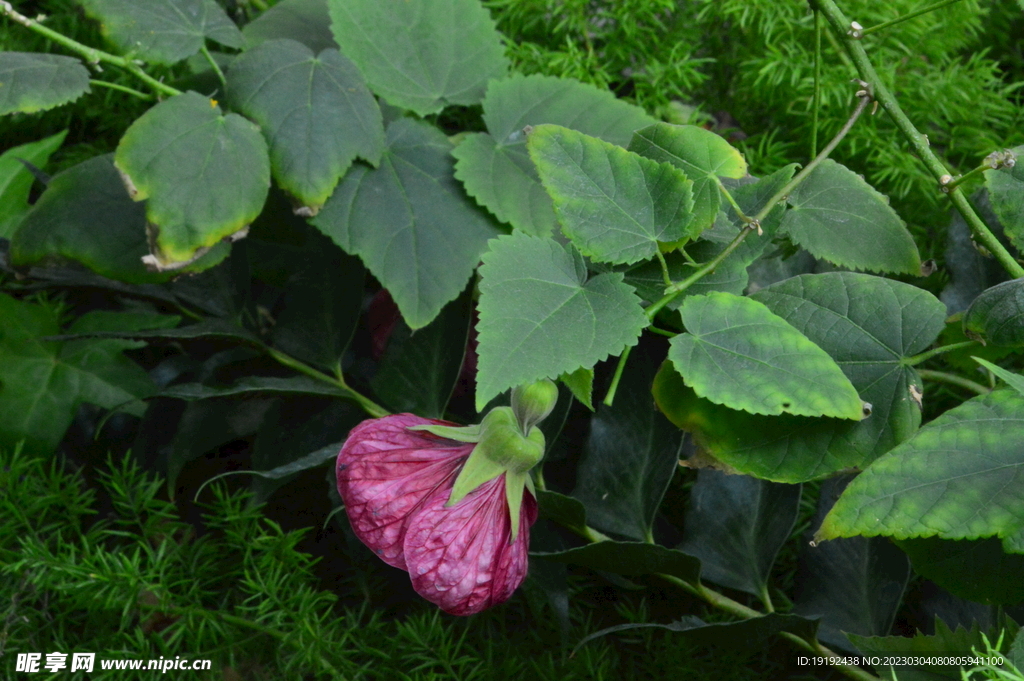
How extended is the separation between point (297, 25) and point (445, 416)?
335mm

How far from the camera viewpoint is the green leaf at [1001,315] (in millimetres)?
389

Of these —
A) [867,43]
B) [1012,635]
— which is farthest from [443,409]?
[867,43]

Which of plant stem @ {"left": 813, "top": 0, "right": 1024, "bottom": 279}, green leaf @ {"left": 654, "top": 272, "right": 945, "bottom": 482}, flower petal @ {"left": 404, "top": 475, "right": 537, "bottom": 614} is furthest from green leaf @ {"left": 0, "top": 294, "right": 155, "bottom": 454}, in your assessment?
plant stem @ {"left": 813, "top": 0, "right": 1024, "bottom": 279}

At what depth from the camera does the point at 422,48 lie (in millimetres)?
616

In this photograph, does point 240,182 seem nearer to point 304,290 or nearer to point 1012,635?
point 304,290

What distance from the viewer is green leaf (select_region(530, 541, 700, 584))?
0.44 m

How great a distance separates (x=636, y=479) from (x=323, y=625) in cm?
24

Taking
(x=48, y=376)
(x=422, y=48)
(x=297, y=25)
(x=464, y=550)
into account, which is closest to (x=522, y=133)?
(x=422, y=48)

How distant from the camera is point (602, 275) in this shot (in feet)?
1.27

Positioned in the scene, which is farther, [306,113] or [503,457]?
[306,113]

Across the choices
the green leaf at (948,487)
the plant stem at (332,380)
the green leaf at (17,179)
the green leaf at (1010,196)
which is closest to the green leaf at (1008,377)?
the green leaf at (948,487)

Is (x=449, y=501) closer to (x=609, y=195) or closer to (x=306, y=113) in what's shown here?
(x=609, y=195)

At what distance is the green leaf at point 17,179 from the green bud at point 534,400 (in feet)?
1.80

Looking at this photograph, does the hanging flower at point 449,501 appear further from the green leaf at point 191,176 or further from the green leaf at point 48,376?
the green leaf at point 48,376
